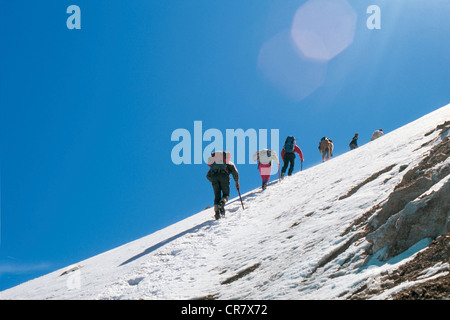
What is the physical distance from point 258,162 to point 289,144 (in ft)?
6.40

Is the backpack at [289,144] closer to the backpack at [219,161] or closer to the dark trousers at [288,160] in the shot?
the dark trousers at [288,160]

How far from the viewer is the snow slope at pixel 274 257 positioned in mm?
5098

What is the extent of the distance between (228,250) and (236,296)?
3135 millimetres

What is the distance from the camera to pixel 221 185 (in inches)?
522

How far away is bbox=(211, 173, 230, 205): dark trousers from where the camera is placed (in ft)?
43.3

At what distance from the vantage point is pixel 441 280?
349cm

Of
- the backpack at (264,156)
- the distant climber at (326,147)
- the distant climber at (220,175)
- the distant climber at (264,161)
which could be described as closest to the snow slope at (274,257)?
the distant climber at (220,175)

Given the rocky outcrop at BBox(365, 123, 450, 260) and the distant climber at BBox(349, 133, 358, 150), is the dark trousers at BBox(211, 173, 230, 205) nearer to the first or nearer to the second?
the rocky outcrop at BBox(365, 123, 450, 260)

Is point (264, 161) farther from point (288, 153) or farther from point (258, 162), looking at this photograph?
point (288, 153)

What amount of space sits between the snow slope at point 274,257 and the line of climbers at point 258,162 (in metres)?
0.83

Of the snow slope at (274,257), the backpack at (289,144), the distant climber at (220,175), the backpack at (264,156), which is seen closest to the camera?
the snow slope at (274,257)

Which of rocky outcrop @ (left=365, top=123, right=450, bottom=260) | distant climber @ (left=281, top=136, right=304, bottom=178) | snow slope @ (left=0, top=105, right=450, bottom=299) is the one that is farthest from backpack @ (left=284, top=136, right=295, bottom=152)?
rocky outcrop @ (left=365, top=123, right=450, bottom=260)
